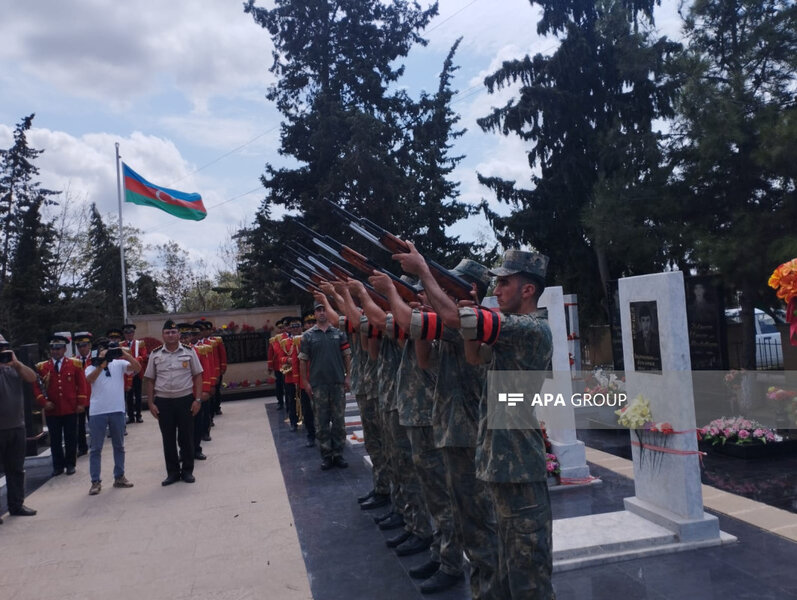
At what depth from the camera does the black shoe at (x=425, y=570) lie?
4.18 meters

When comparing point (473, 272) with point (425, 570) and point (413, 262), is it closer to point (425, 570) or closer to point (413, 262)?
point (413, 262)

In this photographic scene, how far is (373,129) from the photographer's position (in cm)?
1836

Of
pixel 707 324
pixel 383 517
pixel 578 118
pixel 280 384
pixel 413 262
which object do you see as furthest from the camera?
pixel 578 118

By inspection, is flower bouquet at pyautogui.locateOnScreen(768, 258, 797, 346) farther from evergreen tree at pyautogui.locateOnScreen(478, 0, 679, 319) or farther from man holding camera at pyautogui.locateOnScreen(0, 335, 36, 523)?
evergreen tree at pyautogui.locateOnScreen(478, 0, 679, 319)

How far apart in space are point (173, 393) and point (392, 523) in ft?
10.9

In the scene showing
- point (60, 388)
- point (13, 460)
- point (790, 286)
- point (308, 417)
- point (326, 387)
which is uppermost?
point (790, 286)

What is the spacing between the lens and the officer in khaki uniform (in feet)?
24.0

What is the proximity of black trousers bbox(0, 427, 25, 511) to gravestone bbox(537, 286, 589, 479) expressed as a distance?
5102mm

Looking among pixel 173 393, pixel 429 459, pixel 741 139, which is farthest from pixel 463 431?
pixel 741 139

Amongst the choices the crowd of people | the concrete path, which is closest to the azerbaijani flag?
the crowd of people

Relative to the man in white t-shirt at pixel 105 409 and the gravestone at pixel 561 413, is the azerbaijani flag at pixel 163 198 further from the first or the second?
the gravestone at pixel 561 413

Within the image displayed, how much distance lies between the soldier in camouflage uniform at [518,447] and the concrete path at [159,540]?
6.10ft

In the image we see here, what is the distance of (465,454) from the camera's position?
355 centimetres

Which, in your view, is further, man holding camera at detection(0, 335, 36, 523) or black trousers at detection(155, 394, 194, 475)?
black trousers at detection(155, 394, 194, 475)
